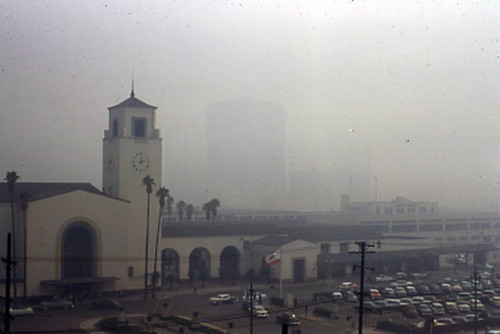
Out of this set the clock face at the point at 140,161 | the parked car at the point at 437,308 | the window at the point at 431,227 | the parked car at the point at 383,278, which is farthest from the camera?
the window at the point at 431,227

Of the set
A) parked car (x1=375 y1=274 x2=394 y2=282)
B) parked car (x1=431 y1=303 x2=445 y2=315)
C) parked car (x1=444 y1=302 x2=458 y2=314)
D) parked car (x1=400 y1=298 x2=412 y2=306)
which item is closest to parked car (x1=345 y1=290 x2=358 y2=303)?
parked car (x1=400 y1=298 x2=412 y2=306)

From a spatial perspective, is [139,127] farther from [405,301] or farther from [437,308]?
[437,308]

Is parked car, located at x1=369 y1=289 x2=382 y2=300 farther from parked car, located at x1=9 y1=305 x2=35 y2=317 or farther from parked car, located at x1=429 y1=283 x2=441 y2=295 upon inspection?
parked car, located at x1=9 y1=305 x2=35 y2=317

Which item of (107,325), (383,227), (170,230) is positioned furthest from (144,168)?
(383,227)

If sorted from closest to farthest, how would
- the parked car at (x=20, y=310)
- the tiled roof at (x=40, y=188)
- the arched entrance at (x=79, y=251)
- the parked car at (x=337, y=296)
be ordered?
the parked car at (x=20, y=310) < the parked car at (x=337, y=296) < the arched entrance at (x=79, y=251) < the tiled roof at (x=40, y=188)

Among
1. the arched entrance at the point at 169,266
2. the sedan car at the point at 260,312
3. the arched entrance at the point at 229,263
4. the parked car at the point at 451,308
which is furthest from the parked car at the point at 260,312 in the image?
the arched entrance at the point at 229,263

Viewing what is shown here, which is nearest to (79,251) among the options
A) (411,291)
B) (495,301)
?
(411,291)

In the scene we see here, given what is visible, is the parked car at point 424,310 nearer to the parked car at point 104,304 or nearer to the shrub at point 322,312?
the shrub at point 322,312
